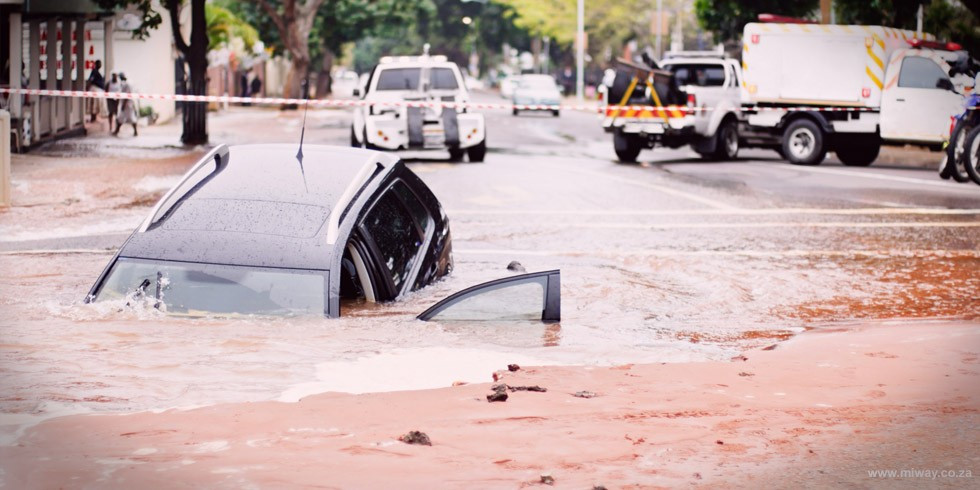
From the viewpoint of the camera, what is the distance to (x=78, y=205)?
1655 centimetres

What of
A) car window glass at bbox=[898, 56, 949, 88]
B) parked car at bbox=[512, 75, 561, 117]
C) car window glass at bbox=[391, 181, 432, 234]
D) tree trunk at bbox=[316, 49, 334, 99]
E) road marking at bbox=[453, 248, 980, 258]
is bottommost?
road marking at bbox=[453, 248, 980, 258]

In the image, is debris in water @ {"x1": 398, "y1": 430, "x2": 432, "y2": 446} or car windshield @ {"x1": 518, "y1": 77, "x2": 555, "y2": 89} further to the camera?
car windshield @ {"x1": 518, "y1": 77, "x2": 555, "y2": 89}

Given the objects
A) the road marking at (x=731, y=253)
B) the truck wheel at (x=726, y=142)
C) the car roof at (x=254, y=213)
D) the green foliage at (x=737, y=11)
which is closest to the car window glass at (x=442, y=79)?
the truck wheel at (x=726, y=142)

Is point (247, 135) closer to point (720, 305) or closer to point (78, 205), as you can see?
point (78, 205)

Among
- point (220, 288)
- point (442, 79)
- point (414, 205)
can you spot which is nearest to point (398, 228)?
point (414, 205)

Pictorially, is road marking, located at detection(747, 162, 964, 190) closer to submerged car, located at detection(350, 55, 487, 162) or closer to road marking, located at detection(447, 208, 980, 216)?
road marking, located at detection(447, 208, 980, 216)

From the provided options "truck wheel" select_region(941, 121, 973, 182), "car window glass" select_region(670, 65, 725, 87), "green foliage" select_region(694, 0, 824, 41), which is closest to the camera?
"truck wheel" select_region(941, 121, 973, 182)

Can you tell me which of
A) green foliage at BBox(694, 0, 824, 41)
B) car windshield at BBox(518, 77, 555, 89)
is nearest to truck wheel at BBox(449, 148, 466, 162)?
green foliage at BBox(694, 0, 824, 41)

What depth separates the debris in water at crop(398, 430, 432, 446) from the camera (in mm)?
5520

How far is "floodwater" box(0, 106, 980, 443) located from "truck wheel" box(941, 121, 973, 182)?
12.5 ft

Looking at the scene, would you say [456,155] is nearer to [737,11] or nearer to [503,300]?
[737,11]

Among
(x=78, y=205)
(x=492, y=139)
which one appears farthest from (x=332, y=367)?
(x=492, y=139)

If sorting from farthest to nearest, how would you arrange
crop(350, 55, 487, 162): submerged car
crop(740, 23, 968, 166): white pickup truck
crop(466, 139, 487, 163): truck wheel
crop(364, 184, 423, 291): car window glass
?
crop(466, 139, 487, 163): truck wheel → crop(740, 23, 968, 166): white pickup truck → crop(350, 55, 487, 162): submerged car → crop(364, 184, 423, 291): car window glass

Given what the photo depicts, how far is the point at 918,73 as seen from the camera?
23.7 meters
